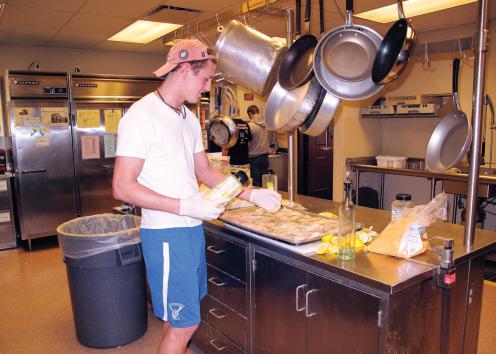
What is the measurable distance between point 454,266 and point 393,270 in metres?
0.25

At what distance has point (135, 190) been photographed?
1.48 metres

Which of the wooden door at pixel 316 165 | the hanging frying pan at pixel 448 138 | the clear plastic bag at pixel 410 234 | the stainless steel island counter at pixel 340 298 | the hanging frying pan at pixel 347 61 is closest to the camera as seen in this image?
the stainless steel island counter at pixel 340 298

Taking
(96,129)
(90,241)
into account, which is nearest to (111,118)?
(96,129)

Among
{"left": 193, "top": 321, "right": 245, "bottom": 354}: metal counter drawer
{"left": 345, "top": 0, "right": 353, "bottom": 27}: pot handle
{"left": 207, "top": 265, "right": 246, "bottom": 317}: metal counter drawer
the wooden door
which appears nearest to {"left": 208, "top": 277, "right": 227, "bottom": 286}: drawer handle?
{"left": 207, "top": 265, "right": 246, "bottom": 317}: metal counter drawer

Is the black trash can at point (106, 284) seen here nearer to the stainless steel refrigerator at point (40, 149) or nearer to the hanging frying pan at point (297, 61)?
the hanging frying pan at point (297, 61)

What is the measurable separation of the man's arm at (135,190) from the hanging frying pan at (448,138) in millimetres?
1233

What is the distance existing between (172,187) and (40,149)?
342 cm

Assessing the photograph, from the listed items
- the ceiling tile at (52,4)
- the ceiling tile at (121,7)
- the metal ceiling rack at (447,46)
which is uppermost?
the ceiling tile at (121,7)

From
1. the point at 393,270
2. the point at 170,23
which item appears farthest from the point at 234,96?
the point at 170,23

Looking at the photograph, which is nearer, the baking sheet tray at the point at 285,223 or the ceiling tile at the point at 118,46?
the baking sheet tray at the point at 285,223

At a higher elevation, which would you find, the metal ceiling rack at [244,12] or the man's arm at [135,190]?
the metal ceiling rack at [244,12]

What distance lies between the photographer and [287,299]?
1.66 meters

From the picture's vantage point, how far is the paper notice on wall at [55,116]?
4.39m

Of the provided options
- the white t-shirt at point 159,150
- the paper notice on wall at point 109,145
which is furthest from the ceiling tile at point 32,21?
the white t-shirt at point 159,150
